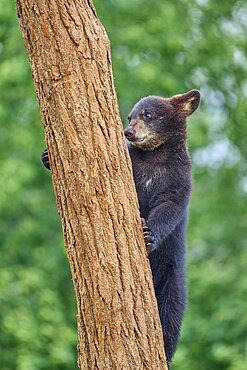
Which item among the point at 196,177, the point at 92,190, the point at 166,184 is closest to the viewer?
the point at 92,190

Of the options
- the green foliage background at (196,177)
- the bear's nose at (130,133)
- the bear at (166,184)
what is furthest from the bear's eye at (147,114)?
the green foliage background at (196,177)

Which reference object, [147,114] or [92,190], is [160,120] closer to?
[147,114]

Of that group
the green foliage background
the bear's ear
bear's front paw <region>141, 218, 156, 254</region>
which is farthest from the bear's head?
the green foliage background

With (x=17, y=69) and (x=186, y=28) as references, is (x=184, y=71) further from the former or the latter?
(x=17, y=69)

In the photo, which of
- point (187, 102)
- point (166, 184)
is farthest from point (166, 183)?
point (187, 102)

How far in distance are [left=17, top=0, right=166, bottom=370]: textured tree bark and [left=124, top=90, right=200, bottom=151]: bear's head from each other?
1445 mm

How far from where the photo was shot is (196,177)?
1528cm

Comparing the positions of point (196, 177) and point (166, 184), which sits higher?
point (196, 177)

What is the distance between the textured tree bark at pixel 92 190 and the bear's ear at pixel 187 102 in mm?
1760

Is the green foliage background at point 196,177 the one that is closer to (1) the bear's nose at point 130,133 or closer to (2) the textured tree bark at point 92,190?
(1) the bear's nose at point 130,133

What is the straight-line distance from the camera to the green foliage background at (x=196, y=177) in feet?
40.4

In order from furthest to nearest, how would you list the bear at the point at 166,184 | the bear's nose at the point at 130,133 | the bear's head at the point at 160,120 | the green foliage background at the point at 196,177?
1. the green foliage background at the point at 196,177
2. the bear's head at the point at 160,120
3. the bear's nose at the point at 130,133
4. the bear at the point at 166,184

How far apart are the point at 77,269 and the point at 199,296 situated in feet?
30.3

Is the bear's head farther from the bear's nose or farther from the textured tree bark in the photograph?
the textured tree bark
